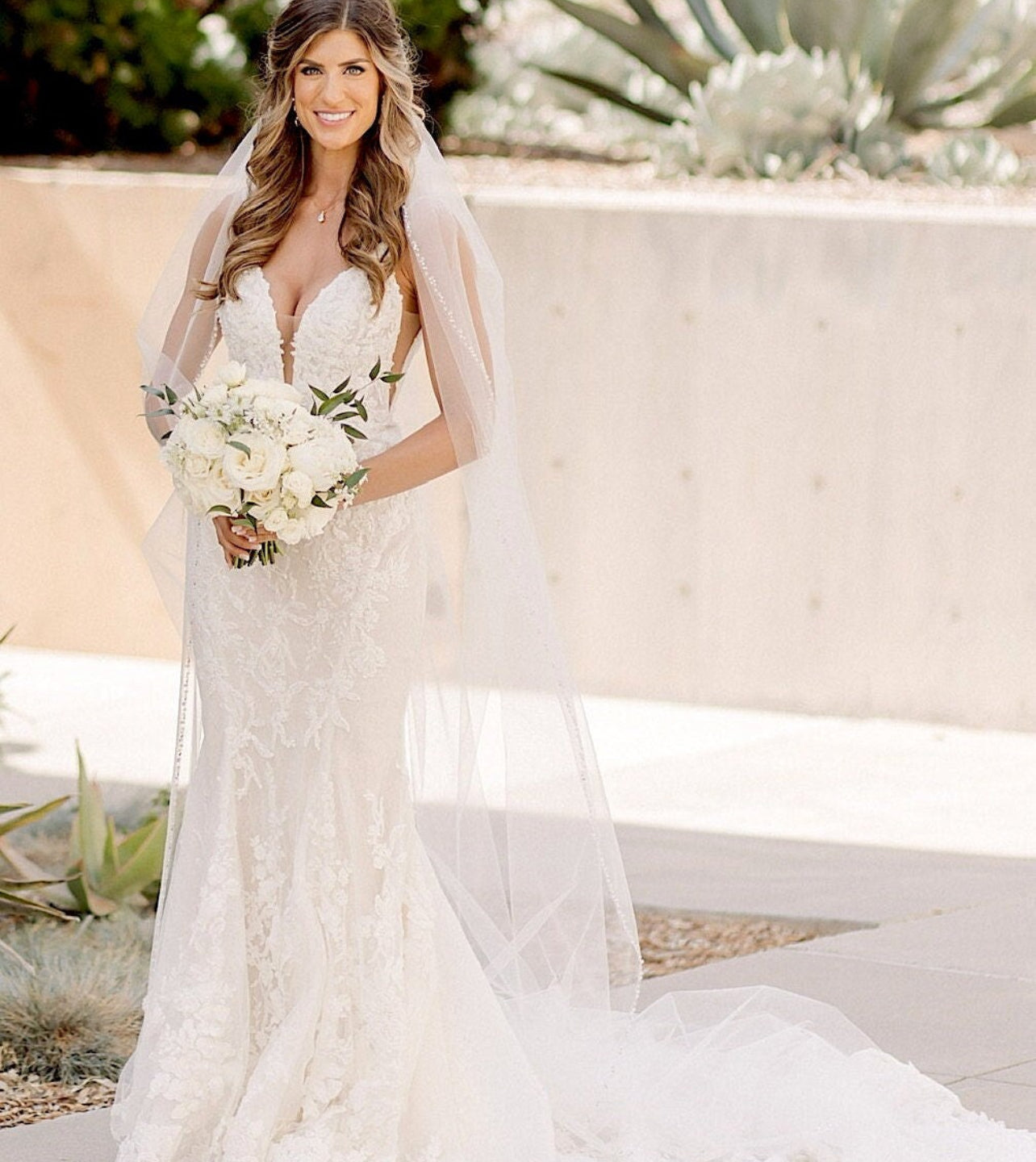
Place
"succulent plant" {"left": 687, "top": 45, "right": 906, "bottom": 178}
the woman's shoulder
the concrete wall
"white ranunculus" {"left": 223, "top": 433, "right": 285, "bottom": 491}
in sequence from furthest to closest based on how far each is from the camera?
1. "succulent plant" {"left": 687, "top": 45, "right": 906, "bottom": 178}
2. the concrete wall
3. the woman's shoulder
4. "white ranunculus" {"left": 223, "top": 433, "right": 285, "bottom": 491}

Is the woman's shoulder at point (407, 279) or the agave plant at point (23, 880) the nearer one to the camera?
the woman's shoulder at point (407, 279)

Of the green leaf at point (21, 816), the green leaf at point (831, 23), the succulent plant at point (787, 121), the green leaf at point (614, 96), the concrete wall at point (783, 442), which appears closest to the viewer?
the green leaf at point (21, 816)

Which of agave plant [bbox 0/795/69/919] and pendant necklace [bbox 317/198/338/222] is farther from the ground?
pendant necklace [bbox 317/198/338/222]

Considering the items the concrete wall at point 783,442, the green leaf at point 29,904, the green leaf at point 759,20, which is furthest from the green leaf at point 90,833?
the green leaf at point 759,20

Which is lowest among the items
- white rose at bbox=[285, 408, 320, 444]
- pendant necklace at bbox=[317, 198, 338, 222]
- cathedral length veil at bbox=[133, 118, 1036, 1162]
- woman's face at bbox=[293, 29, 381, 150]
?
cathedral length veil at bbox=[133, 118, 1036, 1162]

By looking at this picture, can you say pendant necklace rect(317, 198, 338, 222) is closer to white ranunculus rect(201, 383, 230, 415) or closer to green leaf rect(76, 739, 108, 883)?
white ranunculus rect(201, 383, 230, 415)

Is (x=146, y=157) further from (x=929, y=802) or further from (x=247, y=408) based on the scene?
(x=247, y=408)

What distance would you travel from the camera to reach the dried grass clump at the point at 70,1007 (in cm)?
520

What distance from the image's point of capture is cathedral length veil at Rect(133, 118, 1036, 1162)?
4.39 metres

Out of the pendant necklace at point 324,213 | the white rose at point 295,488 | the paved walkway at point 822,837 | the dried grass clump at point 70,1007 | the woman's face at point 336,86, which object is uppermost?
the woman's face at point 336,86

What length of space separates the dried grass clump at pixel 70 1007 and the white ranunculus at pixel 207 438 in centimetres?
180

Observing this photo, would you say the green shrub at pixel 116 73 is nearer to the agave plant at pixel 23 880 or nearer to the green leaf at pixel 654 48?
the green leaf at pixel 654 48

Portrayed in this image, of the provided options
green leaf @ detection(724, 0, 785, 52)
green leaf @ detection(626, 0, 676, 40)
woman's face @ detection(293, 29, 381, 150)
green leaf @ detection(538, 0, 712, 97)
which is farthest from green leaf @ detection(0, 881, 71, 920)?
green leaf @ detection(626, 0, 676, 40)

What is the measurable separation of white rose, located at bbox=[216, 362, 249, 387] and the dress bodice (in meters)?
0.16
